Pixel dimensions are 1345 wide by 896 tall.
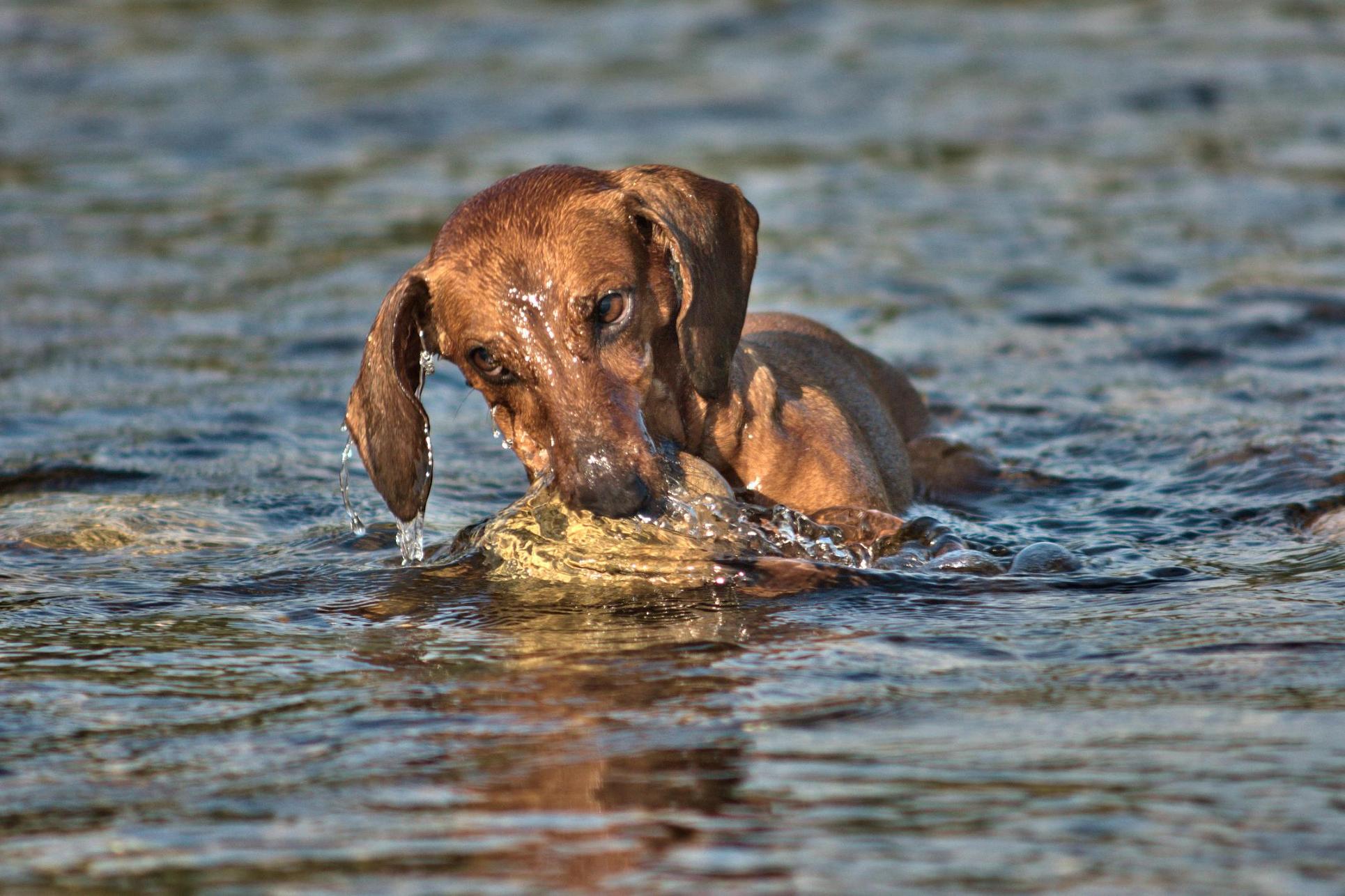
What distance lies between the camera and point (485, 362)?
18.6 ft

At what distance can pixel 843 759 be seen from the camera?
13.3ft

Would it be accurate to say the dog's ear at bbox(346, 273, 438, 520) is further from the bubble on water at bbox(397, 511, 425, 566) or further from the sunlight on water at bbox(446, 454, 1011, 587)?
the sunlight on water at bbox(446, 454, 1011, 587)

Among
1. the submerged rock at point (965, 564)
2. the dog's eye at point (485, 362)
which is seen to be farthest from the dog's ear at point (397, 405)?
the submerged rock at point (965, 564)

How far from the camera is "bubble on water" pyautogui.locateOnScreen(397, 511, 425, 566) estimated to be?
611 centimetres

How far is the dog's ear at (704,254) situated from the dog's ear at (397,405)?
0.77m

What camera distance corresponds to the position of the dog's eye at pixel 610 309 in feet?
18.0

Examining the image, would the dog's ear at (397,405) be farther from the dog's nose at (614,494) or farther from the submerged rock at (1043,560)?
the submerged rock at (1043,560)

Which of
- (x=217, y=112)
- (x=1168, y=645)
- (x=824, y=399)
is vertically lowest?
(x=1168, y=645)

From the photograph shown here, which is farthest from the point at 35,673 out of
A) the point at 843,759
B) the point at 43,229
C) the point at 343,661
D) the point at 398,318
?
the point at 43,229

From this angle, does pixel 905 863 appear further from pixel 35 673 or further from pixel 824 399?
pixel 824 399

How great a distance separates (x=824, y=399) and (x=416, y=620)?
177 cm

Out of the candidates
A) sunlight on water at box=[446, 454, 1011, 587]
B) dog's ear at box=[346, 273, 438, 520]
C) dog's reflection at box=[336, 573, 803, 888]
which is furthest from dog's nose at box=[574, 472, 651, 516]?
dog's ear at box=[346, 273, 438, 520]

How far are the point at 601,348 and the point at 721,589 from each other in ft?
2.64

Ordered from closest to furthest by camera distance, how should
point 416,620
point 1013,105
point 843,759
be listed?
point 843,759, point 416,620, point 1013,105
